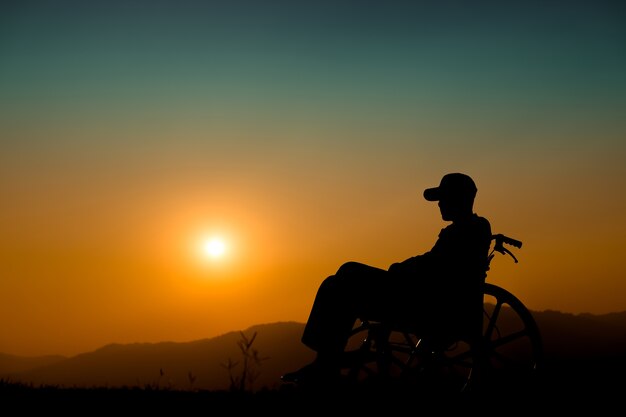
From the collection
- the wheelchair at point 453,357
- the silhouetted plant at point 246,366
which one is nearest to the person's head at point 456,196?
the wheelchair at point 453,357

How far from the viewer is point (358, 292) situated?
5.44 meters

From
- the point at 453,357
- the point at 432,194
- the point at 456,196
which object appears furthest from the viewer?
the point at 432,194

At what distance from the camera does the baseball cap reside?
229 inches

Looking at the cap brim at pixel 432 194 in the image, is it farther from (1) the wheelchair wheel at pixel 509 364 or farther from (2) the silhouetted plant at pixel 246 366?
(2) the silhouetted plant at pixel 246 366

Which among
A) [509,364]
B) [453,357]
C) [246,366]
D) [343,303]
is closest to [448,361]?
[453,357]

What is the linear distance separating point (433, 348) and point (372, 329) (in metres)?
0.52

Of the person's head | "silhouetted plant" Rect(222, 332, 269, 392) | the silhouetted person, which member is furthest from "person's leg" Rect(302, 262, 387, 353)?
the person's head

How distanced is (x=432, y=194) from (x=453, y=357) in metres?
1.42

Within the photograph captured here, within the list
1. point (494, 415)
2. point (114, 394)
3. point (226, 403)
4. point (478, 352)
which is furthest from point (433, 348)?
point (114, 394)

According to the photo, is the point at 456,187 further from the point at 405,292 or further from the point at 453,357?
the point at 453,357

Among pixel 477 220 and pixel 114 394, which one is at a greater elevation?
pixel 477 220

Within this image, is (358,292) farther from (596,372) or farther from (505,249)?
(596,372)

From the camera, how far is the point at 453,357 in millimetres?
5383

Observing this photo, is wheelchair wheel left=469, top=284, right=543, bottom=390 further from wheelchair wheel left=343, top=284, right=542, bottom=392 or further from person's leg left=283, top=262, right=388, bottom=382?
person's leg left=283, top=262, right=388, bottom=382
